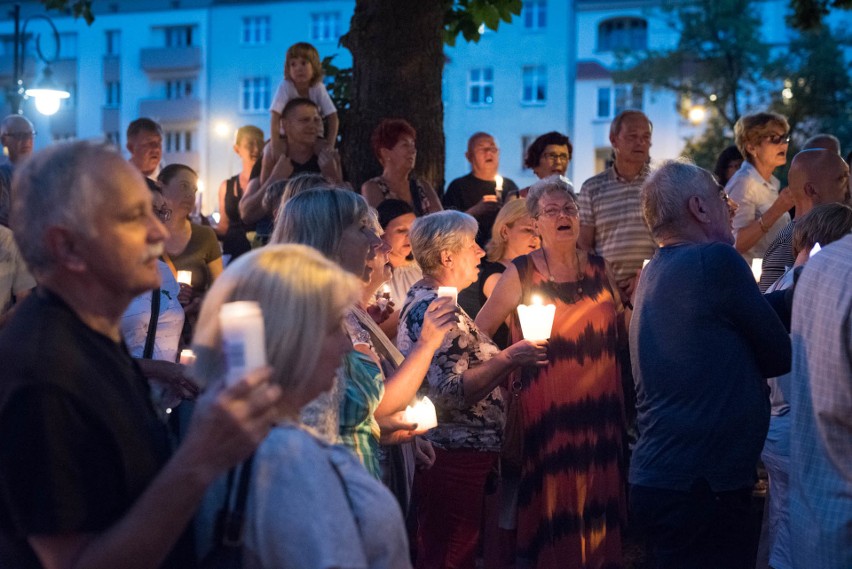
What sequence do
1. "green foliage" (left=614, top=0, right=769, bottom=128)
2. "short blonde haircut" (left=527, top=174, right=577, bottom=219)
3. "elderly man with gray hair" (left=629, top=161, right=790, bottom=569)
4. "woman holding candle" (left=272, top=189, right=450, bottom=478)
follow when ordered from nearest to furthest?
"woman holding candle" (left=272, top=189, right=450, bottom=478) < "elderly man with gray hair" (left=629, top=161, right=790, bottom=569) < "short blonde haircut" (left=527, top=174, right=577, bottom=219) < "green foliage" (left=614, top=0, right=769, bottom=128)

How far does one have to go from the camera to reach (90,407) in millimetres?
2096

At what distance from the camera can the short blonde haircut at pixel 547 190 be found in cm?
615

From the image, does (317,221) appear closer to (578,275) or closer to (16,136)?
(578,275)

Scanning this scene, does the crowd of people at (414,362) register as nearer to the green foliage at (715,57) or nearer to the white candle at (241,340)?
the white candle at (241,340)

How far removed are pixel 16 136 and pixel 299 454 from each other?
22.8ft

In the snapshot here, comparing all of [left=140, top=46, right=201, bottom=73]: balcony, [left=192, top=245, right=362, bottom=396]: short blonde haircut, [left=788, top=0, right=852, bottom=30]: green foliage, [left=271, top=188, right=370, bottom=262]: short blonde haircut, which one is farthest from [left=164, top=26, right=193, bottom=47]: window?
[left=192, top=245, right=362, bottom=396]: short blonde haircut

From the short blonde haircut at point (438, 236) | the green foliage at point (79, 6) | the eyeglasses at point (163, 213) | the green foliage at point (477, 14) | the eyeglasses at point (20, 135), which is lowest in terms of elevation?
the short blonde haircut at point (438, 236)

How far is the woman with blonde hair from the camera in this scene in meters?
2.12

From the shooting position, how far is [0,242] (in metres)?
5.86

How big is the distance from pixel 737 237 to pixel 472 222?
2773 mm

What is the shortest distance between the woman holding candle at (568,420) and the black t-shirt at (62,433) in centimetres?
381

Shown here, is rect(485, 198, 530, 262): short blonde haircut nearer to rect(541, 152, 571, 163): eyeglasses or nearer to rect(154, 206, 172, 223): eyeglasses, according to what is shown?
rect(541, 152, 571, 163): eyeglasses

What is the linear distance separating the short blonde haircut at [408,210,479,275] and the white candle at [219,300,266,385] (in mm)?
3603

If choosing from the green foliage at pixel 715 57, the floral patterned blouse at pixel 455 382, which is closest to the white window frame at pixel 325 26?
the green foliage at pixel 715 57
